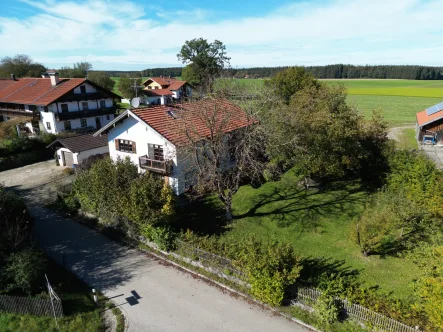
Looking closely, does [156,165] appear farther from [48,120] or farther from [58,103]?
[48,120]

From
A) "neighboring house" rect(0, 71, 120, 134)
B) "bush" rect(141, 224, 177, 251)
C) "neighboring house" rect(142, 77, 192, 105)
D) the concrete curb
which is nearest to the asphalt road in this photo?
the concrete curb

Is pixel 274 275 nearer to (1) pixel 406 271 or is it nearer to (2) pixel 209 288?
(2) pixel 209 288

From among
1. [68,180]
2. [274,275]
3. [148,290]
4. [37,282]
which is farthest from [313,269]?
[68,180]

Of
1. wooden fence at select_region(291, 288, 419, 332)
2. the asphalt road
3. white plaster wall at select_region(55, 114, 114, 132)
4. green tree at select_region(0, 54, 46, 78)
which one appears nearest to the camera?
wooden fence at select_region(291, 288, 419, 332)

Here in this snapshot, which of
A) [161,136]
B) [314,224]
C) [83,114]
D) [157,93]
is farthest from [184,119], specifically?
[157,93]

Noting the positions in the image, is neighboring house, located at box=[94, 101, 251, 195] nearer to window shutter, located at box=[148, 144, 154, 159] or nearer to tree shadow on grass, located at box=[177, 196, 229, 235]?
window shutter, located at box=[148, 144, 154, 159]
